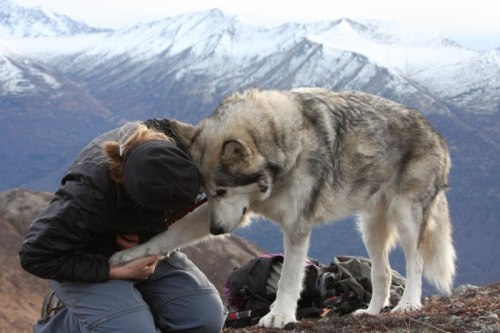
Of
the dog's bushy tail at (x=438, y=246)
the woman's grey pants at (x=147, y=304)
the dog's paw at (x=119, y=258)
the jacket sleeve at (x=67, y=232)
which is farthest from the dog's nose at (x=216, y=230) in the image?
the dog's bushy tail at (x=438, y=246)

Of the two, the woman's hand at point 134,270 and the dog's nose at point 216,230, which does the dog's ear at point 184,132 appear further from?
the woman's hand at point 134,270

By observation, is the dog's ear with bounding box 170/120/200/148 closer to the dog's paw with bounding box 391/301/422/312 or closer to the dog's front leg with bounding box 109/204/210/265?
the dog's front leg with bounding box 109/204/210/265

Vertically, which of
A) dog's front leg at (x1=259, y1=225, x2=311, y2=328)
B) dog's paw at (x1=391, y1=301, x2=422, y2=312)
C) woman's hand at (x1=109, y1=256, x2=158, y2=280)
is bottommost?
dog's paw at (x1=391, y1=301, x2=422, y2=312)

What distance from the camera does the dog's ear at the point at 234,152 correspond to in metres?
6.34

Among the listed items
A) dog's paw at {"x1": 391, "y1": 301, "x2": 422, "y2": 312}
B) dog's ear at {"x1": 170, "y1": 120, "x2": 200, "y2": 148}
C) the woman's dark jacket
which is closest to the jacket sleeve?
the woman's dark jacket

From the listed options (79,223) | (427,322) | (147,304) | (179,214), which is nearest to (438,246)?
(427,322)

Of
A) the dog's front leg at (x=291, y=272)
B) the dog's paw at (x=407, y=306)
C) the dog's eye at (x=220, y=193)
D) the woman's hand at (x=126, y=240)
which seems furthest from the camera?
the dog's paw at (x=407, y=306)

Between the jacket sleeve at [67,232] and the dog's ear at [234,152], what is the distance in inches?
60.5

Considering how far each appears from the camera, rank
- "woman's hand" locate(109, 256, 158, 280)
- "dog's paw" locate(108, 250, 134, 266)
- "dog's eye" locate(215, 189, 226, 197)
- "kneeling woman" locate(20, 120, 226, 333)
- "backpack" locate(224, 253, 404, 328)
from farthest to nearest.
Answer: "backpack" locate(224, 253, 404, 328) < "dog's eye" locate(215, 189, 226, 197) < "dog's paw" locate(108, 250, 134, 266) < "woman's hand" locate(109, 256, 158, 280) < "kneeling woman" locate(20, 120, 226, 333)

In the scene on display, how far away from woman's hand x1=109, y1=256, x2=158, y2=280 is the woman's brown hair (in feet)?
2.69

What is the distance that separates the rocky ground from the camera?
217 inches

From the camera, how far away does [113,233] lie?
5664 mm

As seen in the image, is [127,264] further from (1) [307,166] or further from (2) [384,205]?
(2) [384,205]

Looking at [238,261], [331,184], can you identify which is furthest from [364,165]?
[238,261]
